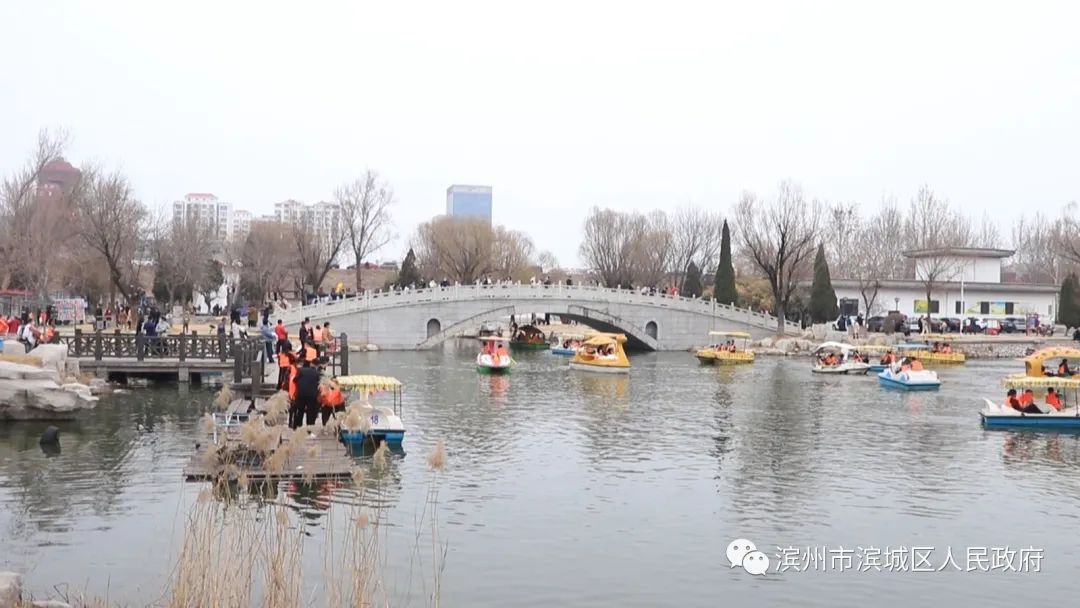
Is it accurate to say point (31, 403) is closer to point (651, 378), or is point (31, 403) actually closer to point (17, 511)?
point (17, 511)

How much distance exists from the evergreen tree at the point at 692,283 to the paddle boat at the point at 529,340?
13664 mm

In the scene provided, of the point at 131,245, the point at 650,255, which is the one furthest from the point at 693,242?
the point at 131,245

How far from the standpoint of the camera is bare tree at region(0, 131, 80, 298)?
37.5 meters

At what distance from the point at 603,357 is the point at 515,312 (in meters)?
13.5

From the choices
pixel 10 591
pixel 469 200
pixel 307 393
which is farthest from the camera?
pixel 469 200

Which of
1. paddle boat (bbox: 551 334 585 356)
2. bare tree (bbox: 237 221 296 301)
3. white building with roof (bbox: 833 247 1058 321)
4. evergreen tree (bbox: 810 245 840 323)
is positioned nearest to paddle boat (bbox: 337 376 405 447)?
paddle boat (bbox: 551 334 585 356)

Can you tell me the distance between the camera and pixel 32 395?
21.4m

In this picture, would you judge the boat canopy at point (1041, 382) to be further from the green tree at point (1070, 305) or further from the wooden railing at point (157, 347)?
the green tree at point (1070, 305)

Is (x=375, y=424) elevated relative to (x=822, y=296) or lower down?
lower down

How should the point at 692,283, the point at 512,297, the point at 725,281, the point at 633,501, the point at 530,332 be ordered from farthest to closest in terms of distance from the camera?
the point at 692,283 → the point at 530,332 → the point at 725,281 → the point at 512,297 → the point at 633,501

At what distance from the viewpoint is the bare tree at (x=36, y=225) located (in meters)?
37.5

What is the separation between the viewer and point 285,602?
7.77 m

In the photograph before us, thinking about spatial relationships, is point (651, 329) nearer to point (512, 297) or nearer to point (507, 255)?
point (512, 297)

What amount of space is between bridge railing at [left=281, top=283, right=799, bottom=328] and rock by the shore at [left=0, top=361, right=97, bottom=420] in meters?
25.2
